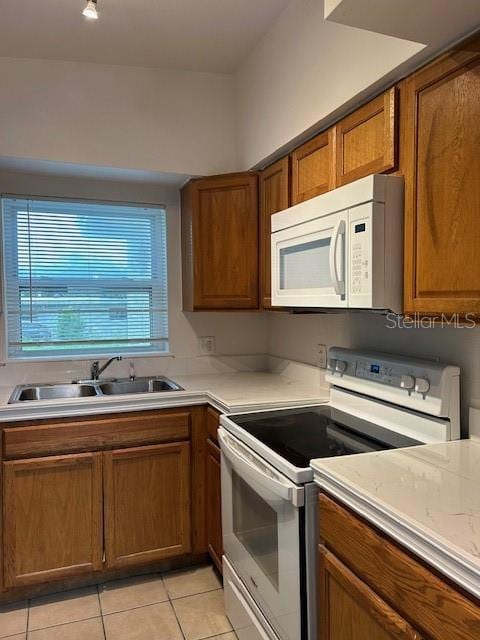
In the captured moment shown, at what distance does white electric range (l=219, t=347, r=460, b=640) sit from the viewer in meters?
1.40

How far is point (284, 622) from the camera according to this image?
4.84 feet

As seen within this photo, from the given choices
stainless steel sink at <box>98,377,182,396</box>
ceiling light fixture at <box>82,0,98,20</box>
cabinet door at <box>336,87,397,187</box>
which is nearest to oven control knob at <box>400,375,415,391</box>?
cabinet door at <box>336,87,397,187</box>

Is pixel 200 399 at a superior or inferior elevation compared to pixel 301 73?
inferior

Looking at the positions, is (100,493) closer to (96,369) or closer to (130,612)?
(130,612)

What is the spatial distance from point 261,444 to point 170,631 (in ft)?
3.30

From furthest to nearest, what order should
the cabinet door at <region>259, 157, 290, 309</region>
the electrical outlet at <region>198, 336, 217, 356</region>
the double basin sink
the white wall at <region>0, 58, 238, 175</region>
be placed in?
the electrical outlet at <region>198, 336, 217, 356</region> < the double basin sink < the white wall at <region>0, 58, 238, 175</region> < the cabinet door at <region>259, 157, 290, 309</region>

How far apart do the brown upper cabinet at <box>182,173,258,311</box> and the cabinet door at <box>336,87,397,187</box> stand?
86 centimetres

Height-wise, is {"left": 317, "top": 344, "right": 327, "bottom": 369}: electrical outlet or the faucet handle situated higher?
{"left": 317, "top": 344, "right": 327, "bottom": 369}: electrical outlet

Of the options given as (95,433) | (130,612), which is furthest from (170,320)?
(130,612)

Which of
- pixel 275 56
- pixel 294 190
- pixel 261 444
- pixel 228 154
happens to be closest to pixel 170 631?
pixel 261 444

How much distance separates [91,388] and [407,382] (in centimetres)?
172

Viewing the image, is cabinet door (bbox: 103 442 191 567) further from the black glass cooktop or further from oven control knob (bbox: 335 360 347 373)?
oven control knob (bbox: 335 360 347 373)

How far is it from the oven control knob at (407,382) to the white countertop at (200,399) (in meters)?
0.58

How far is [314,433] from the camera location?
178 centimetres
